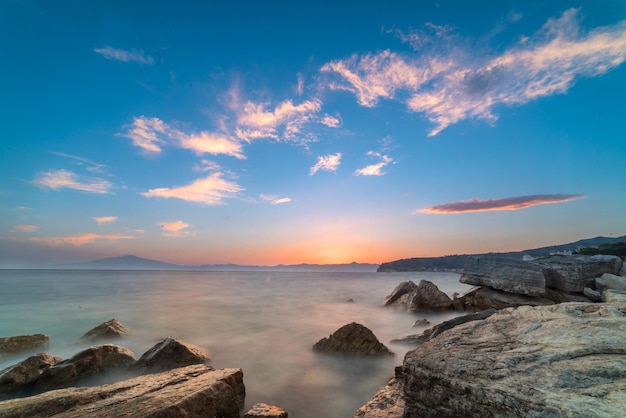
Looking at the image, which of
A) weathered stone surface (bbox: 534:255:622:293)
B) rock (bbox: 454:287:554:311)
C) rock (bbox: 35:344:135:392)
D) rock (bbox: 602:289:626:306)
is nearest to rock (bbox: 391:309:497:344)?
rock (bbox: 602:289:626:306)

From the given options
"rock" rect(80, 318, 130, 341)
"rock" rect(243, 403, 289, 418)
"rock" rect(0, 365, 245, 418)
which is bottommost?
"rock" rect(80, 318, 130, 341)

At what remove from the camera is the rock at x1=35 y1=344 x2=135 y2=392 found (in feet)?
21.2

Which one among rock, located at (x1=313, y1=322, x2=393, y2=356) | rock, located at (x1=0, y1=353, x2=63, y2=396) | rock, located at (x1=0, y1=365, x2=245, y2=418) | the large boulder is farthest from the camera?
the large boulder

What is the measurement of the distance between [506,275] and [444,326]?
8726mm

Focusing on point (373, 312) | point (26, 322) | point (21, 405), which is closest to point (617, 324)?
point (21, 405)

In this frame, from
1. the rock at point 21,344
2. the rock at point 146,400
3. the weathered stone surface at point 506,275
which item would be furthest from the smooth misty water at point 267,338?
the weathered stone surface at point 506,275

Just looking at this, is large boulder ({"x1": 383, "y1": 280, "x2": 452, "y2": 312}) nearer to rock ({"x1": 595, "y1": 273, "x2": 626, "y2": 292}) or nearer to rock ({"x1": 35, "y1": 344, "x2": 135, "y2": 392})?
rock ({"x1": 595, "y1": 273, "x2": 626, "y2": 292})

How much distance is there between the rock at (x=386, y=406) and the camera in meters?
4.54

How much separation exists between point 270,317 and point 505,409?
590 inches

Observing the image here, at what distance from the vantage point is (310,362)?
8617 millimetres

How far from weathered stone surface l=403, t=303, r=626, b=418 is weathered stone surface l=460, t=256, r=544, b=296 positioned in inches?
366

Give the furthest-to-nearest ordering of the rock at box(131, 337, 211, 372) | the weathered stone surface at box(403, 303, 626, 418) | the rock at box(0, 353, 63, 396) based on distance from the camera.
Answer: the rock at box(131, 337, 211, 372) < the rock at box(0, 353, 63, 396) < the weathered stone surface at box(403, 303, 626, 418)

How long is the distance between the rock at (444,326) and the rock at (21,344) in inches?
506

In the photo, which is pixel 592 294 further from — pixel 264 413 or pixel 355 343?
pixel 264 413
